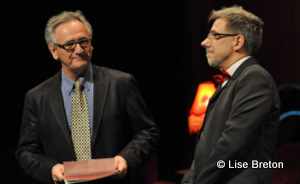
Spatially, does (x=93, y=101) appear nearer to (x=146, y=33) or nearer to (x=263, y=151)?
(x=263, y=151)

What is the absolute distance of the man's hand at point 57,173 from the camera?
8.26 ft

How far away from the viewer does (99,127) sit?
105 inches

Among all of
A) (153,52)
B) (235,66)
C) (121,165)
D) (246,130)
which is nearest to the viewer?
(246,130)

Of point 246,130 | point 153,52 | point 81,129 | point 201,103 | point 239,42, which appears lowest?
point 201,103

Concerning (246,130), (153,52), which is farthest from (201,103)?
(246,130)

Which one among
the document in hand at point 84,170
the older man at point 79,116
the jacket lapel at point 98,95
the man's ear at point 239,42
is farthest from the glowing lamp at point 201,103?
the document in hand at point 84,170

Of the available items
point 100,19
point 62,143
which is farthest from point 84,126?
point 100,19

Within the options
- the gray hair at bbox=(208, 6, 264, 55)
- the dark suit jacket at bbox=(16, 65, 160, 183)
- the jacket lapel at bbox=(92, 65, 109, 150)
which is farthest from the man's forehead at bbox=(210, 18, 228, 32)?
the jacket lapel at bbox=(92, 65, 109, 150)

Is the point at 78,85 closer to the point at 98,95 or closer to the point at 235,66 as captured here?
the point at 98,95

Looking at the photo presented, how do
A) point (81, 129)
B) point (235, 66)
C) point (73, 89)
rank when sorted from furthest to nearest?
point (73, 89) → point (81, 129) → point (235, 66)

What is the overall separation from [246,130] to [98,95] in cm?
104

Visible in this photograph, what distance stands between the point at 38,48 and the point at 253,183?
3.35m

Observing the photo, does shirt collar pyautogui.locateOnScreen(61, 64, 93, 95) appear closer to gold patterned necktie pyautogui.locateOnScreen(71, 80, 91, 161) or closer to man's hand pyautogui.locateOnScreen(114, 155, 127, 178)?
gold patterned necktie pyautogui.locateOnScreen(71, 80, 91, 161)

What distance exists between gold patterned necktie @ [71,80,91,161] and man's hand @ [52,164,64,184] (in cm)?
14
